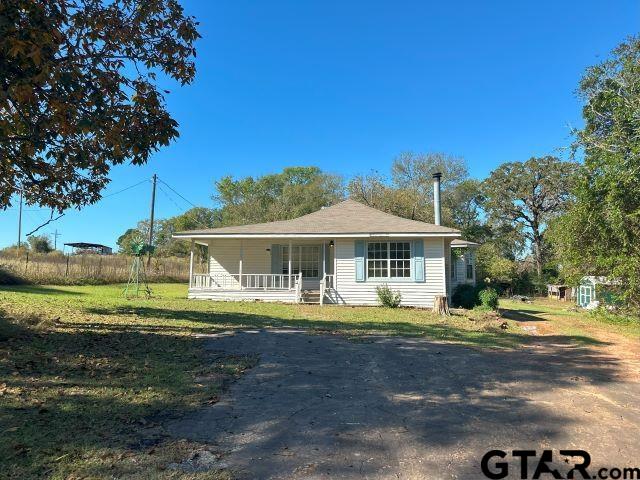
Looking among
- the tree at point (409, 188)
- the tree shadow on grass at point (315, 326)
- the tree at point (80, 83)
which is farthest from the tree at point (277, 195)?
the tree at point (80, 83)

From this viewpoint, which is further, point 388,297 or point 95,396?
point 388,297

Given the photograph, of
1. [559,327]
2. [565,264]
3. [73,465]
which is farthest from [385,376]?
[559,327]

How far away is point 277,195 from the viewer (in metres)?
46.2

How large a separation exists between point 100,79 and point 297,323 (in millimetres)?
7131

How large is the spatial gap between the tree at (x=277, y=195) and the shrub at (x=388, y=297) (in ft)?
71.8

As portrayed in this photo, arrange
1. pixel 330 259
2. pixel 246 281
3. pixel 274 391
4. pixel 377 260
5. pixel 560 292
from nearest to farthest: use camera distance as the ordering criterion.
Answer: pixel 274 391
pixel 377 260
pixel 330 259
pixel 246 281
pixel 560 292

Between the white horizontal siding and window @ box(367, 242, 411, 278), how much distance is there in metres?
0.35

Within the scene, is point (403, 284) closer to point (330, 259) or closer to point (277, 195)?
point (330, 259)

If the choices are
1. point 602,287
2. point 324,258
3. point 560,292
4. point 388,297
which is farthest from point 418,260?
point 560,292

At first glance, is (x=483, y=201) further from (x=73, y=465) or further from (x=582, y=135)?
(x=73, y=465)

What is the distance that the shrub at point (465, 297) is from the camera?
17809 millimetres

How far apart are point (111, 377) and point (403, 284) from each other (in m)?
12.8

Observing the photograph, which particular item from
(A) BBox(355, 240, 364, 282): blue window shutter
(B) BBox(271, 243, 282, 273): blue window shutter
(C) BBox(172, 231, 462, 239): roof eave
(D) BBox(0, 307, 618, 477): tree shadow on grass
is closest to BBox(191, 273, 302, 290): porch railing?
(B) BBox(271, 243, 282, 273): blue window shutter

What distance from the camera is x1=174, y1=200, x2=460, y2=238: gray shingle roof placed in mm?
16688
